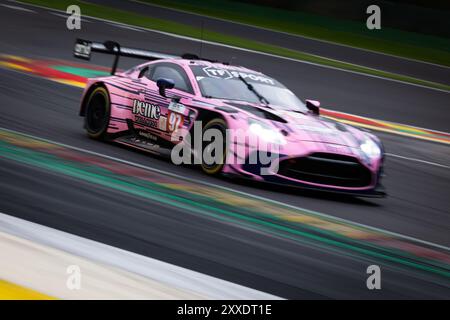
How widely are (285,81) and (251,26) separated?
24.7 feet

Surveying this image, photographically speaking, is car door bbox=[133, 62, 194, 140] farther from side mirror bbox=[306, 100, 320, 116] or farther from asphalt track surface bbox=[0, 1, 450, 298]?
side mirror bbox=[306, 100, 320, 116]

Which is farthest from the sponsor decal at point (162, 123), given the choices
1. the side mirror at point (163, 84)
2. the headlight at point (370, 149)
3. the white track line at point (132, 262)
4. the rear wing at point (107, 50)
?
the white track line at point (132, 262)

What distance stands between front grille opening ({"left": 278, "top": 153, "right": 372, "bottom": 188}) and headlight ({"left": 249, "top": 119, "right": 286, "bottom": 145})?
0.21m

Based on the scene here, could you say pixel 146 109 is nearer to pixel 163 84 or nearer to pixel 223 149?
pixel 163 84

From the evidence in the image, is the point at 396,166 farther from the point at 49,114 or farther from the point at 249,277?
the point at 249,277

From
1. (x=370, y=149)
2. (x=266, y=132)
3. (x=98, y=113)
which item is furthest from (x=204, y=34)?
(x=266, y=132)

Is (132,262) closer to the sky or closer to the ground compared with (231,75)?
closer to the ground

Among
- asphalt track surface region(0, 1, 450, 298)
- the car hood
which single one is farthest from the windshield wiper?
asphalt track surface region(0, 1, 450, 298)

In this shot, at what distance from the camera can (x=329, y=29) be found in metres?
26.5

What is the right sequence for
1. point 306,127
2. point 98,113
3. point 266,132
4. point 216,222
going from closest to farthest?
point 216,222, point 266,132, point 306,127, point 98,113

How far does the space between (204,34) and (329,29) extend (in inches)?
179

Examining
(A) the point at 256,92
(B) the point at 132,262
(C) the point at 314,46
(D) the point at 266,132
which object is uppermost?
(A) the point at 256,92

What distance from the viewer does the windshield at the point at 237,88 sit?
982 centimetres

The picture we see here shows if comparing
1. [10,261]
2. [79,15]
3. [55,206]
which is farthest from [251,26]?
[10,261]
